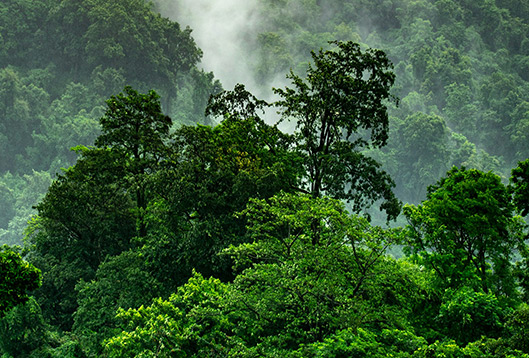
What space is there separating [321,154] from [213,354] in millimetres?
10254

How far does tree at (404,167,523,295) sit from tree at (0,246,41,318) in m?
9.14

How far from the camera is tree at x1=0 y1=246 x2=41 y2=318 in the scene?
1263 centimetres

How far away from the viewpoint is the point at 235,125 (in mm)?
20906

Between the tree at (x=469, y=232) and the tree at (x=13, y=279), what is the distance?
9.14m

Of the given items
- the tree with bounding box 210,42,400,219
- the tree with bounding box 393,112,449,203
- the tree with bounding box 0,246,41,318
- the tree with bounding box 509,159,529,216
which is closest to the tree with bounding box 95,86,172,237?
the tree with bounding box 210,42,400,219

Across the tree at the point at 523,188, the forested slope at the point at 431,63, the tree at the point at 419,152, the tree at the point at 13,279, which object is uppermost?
the forested slope at the point at 431,63

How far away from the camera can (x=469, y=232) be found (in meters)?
14.0

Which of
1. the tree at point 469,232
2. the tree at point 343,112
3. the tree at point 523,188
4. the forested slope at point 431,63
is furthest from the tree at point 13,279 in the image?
the forested slope at point 431,63

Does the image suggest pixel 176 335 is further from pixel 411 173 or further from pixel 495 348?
pixel 411 173

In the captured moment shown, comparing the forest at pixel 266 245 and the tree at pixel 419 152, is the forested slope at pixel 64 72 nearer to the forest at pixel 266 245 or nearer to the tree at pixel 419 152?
the tree at pixel 419 152

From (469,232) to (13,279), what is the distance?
10791mm

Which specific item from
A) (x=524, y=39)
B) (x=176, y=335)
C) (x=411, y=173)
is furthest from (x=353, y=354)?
(x=524, y=39)

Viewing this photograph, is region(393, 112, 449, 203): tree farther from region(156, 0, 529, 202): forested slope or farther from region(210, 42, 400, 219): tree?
region(210, 42, 400, 219): tree

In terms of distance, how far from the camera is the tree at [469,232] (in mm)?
13891
